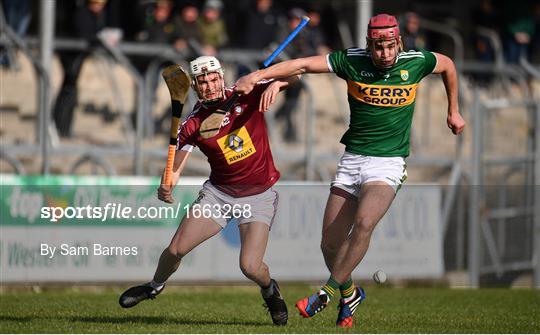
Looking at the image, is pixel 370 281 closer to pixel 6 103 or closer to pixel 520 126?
pixel 520 126

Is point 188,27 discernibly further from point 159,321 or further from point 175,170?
point 175,170

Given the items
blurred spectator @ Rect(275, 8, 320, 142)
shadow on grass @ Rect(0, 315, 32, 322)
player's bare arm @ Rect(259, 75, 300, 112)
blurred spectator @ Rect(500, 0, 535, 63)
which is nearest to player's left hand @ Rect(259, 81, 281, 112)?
player's bare arm @ Rect(259, 75, 300, 112)

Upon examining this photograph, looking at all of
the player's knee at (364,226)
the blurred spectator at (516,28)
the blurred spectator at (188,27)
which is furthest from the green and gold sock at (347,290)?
the blurred spectator at (516,28)

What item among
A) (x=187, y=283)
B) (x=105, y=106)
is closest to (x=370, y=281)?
(x=187, y=283)

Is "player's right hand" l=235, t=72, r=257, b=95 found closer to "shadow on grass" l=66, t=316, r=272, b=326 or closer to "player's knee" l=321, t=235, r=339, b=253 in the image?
"player's knee" l=321, t=235, r=339, b=253

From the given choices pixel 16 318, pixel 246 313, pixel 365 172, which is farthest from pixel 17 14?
pixel 365 172

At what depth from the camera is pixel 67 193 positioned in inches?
565

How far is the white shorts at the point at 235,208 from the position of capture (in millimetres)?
10609

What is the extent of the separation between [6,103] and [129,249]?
2.43 meters

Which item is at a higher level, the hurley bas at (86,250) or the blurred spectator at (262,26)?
the blurred spectator at (262,26)

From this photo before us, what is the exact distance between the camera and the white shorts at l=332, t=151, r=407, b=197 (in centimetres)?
1059

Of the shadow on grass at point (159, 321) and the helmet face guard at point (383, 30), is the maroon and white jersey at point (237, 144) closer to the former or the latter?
the helmet face guard at point (383, 30)

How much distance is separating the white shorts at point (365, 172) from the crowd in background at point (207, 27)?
568cm

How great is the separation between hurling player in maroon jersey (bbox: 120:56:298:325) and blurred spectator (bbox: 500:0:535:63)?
11.9m
